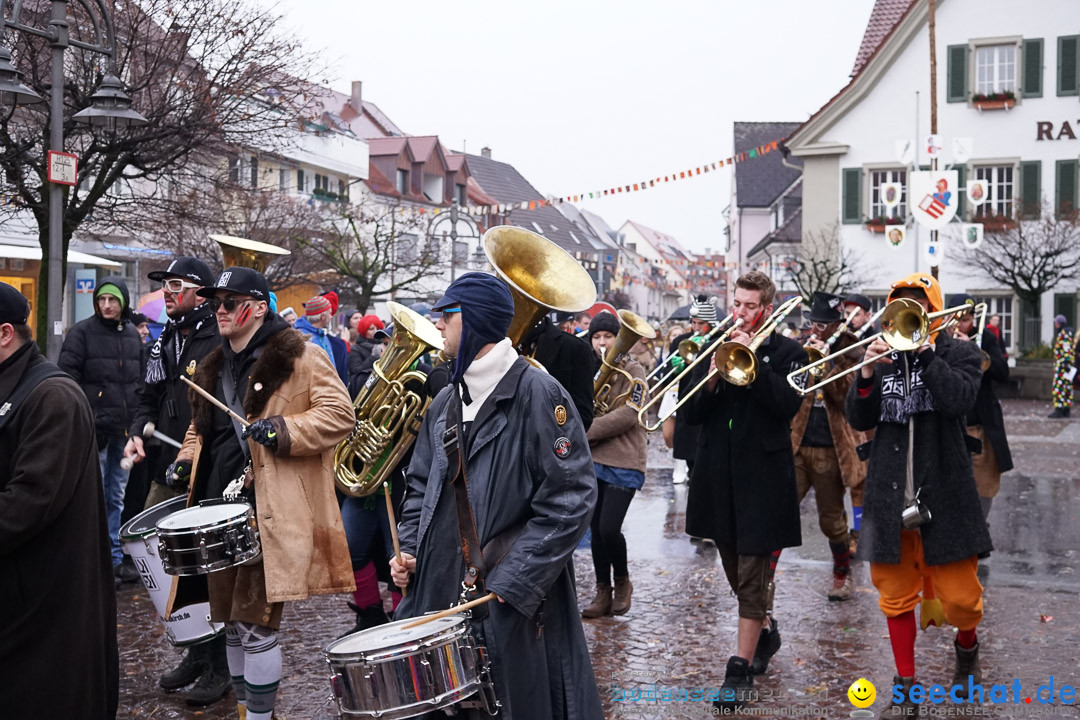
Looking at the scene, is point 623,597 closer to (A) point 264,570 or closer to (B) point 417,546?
(A) point 264,570

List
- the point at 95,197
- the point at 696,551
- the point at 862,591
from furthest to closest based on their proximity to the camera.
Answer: the point at 95,197
the point at 696,551
the point at 862,591

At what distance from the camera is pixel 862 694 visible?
5641 millimetres

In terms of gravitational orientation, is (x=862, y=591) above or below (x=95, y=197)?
below

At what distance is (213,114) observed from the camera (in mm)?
13539

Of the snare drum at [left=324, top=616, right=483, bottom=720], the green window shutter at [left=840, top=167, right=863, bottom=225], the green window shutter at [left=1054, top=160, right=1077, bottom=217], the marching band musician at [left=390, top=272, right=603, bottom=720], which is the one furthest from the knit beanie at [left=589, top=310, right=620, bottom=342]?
the green window shutter at [left=1054, top=160, right=1077, bottom=217]

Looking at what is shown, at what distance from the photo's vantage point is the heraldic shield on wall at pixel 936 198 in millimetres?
23344

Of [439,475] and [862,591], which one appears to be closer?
[439,475]

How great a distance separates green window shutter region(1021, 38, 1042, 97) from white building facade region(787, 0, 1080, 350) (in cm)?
Result: 3

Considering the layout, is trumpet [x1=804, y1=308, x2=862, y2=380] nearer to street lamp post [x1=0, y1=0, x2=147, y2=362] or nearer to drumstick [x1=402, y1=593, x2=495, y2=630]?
drumstick [x1=402, y1=593, x2=495, y2=630]

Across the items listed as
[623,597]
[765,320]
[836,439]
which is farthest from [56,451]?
[836,439]

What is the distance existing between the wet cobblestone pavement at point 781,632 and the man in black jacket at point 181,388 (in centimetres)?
16

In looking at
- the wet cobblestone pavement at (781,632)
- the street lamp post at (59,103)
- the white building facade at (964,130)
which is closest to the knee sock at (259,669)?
the wet cobblestone pavement at (781,632)

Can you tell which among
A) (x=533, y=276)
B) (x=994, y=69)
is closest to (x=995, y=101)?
(x=994, y=69)

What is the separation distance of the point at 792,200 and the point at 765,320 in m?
40.4
